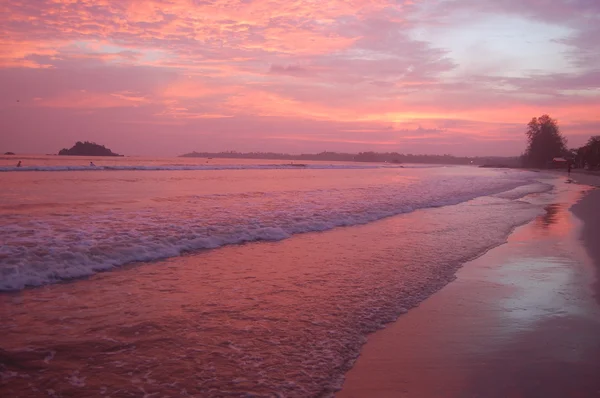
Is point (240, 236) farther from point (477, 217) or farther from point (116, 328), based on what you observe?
point (477, 217)

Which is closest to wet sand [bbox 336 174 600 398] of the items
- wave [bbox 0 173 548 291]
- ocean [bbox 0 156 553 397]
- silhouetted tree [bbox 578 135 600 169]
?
ocean [bbox 0 156 553 397]

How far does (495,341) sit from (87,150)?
432 ft

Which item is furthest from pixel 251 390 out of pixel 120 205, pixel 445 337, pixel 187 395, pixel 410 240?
pixel 120 205

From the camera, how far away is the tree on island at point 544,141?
112m

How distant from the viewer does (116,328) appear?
4.72m

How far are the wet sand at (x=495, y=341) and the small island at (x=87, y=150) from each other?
420 ft

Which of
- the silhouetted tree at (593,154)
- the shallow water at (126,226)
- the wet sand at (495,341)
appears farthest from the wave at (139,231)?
the silhouetted tree at (593,154)

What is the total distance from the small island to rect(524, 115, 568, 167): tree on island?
4789 inches

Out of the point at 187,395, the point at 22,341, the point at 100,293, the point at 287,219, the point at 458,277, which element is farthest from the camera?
the point at 287,219

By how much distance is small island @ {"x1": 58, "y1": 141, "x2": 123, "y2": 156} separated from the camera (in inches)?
4624

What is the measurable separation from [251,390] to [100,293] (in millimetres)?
3540

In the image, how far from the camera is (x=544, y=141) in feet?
373

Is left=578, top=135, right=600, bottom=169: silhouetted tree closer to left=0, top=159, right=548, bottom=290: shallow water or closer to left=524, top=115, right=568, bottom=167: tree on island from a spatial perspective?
left=524, top=115, right=568, bottom=167: tree on island

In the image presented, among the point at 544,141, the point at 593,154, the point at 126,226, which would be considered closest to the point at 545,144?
the point at 544,141
